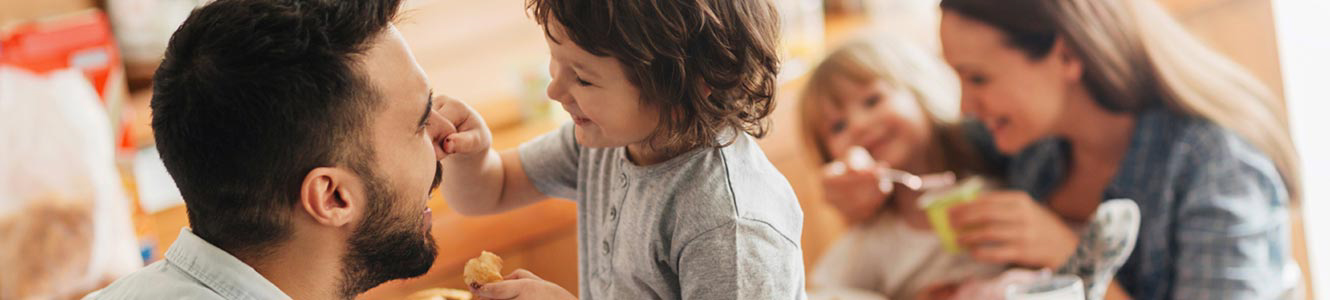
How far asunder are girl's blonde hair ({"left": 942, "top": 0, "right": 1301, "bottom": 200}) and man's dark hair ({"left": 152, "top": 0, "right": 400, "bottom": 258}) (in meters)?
1.03

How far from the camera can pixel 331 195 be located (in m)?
0.81

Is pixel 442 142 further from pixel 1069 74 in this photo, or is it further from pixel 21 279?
pixel 21 279

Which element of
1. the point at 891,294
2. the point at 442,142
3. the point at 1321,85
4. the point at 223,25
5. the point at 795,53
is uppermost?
the point at 223,25

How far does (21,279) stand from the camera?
1760 mm

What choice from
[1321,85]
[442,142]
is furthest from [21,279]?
→ [1321,85]

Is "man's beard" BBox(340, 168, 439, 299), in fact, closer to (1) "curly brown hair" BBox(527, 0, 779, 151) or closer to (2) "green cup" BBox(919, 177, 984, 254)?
(1) "curly brown hair" BBox(527, 0, 779, 151)

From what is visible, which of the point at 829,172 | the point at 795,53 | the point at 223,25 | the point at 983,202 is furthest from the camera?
the point at 795,53

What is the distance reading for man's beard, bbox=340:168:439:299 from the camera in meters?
0.84

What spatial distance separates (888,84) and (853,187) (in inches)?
7.5

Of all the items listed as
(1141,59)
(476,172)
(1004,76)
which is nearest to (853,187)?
(1004,76)

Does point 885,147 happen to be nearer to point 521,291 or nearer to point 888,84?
point 888,84

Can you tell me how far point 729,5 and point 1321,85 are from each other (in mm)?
1272

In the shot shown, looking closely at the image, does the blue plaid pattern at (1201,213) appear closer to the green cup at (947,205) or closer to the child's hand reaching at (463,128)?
the green cup at (947,205)

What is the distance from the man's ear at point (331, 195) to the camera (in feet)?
2.61
